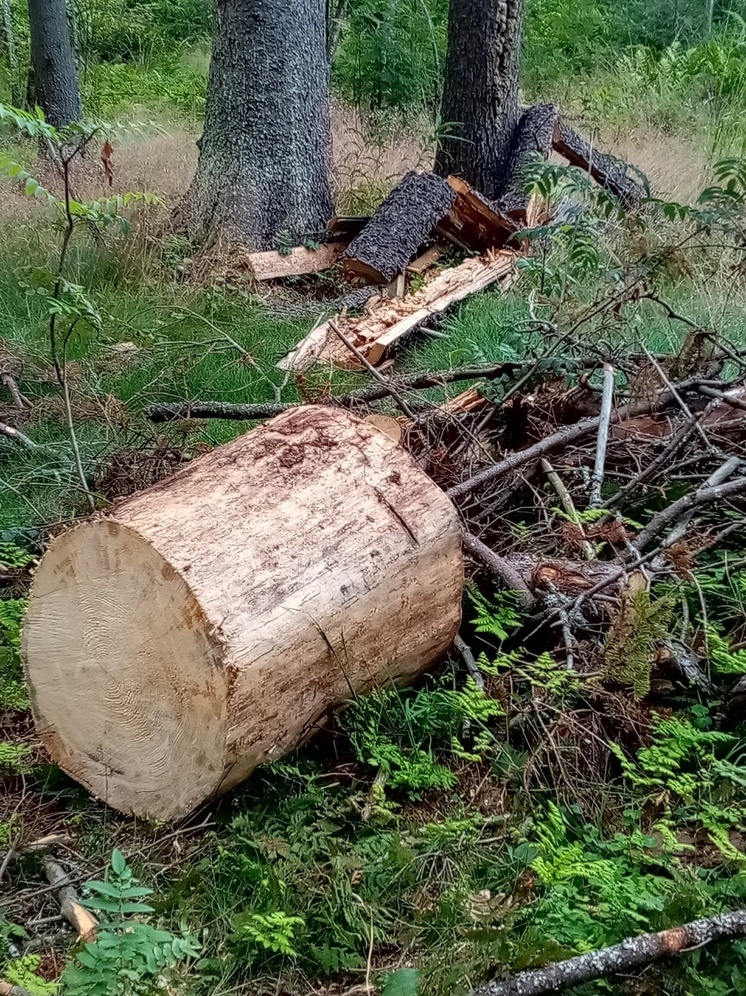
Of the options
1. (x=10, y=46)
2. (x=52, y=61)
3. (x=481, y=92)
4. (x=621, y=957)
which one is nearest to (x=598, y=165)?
(x=481, y=92)

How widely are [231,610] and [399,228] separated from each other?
508 centimetres

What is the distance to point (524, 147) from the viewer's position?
7.45 meters

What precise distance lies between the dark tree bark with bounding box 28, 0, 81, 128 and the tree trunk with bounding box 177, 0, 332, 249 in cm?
384

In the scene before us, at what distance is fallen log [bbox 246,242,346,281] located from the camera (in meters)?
7.02

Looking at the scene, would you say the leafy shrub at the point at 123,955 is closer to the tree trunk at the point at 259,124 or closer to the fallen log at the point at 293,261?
the fallen log at the point at 293,261

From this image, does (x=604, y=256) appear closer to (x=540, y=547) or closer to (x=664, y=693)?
(x=540, y=547)

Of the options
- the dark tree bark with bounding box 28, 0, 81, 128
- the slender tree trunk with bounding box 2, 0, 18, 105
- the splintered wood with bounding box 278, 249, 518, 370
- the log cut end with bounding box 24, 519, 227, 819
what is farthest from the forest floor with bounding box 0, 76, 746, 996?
the slender tree trunk with bounding box 2, 0, 18, 105

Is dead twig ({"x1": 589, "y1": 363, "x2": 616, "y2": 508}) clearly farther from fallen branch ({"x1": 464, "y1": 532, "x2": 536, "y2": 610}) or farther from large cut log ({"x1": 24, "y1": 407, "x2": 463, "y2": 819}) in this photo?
large cut log ({"x1": 24, "y1": 407, "x2": 463, "y2": 819})

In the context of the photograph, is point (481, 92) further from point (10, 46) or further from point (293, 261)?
point (10, 46)

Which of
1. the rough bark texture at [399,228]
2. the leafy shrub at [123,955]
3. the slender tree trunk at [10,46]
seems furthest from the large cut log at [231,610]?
the slender tree trunk at [10,46]

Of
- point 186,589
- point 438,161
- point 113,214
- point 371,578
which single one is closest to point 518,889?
point 371,578

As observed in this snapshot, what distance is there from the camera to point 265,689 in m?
2.32

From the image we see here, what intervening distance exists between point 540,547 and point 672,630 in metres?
0.55

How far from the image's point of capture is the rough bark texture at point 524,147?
7207 millimetres
